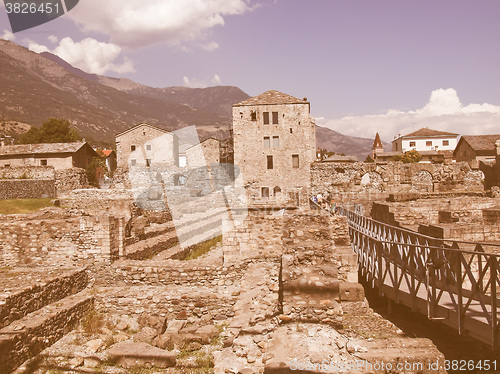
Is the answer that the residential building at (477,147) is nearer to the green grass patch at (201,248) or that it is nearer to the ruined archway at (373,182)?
the ruined archway at (373,182)

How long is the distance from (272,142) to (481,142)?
134 feet

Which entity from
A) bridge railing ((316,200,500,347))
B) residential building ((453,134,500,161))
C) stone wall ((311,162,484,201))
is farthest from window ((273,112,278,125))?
residential building ((453,134,500,161))

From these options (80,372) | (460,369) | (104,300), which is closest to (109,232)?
(104,300)

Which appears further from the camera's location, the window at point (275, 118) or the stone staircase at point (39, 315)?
the window at point (275, 118)

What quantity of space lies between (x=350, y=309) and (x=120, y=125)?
158 meters

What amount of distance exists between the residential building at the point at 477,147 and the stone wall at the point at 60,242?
2405 inches

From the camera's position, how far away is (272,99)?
40.9 metres

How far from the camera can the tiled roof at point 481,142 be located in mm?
60000

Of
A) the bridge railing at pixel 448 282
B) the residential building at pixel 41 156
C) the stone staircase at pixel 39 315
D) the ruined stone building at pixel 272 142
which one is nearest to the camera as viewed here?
the bridge railing at pixel 448 282

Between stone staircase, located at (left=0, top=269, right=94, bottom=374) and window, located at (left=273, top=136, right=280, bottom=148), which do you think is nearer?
stone staircase, located at (left=0, top=269, right=94, bottom=374)

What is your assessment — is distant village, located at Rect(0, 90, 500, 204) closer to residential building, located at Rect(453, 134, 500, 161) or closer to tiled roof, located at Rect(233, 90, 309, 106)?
tiled roof, located at Rect(233, 90, 309, 106)

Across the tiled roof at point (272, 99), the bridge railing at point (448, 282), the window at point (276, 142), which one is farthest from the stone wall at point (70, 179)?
the bridge railing at point (448, 282)

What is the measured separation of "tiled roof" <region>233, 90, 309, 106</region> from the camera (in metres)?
40.6

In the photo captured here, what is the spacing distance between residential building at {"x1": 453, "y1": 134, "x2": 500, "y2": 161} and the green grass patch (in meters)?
53.3
